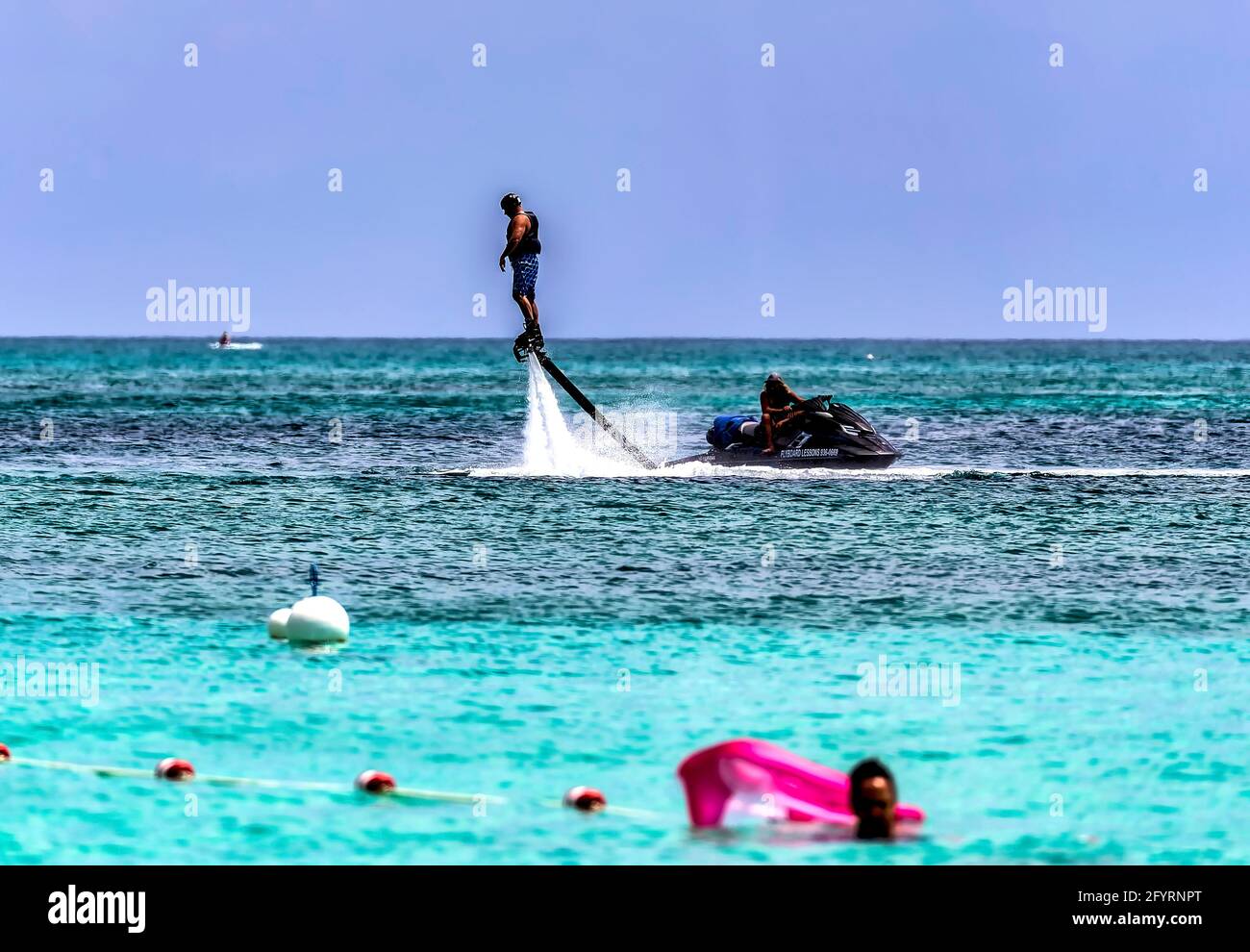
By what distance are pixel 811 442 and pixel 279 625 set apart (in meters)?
17.8

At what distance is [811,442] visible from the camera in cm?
3353

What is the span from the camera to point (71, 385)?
10244 cm

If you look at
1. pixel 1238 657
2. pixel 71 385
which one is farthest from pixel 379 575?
pixel 71 385

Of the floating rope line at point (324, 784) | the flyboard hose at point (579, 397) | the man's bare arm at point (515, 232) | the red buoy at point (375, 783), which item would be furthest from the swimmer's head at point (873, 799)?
the flyboard hose at point (579, 397)

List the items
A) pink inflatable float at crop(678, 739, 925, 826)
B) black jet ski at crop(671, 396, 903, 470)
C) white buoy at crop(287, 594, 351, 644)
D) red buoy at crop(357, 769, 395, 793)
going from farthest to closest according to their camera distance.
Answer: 1. black jet ski at crop(671, 396, 903, 470)
2. white buoy at crop(287, 594, 351, 644)
3. red buoy at crop(357, 769, 395, 793)
4. pink inflatable float at crop(678, 739, 925, 826)

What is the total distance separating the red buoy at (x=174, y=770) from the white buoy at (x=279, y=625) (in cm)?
473

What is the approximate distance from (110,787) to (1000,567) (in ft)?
44.2

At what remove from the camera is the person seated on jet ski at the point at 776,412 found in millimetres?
32562

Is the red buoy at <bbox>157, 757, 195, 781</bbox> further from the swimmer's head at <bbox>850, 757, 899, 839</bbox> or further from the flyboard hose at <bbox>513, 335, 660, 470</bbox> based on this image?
the flyboard hose at <bbox>513, 335, 660, 470</bbox>

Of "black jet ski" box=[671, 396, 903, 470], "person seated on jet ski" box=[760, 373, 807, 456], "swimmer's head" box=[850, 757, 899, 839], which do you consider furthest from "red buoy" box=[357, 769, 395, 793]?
"black jet ski" box=[671, 396, 903, 470]

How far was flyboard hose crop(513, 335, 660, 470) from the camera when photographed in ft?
85.4

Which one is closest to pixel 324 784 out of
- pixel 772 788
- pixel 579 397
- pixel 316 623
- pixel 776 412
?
pixel 772 788

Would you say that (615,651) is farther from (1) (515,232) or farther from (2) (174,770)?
(1) (515,232)

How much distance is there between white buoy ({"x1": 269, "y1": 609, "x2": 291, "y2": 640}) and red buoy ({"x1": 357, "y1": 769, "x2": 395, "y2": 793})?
536 centimetres
